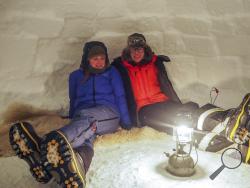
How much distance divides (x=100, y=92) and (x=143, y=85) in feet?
1.42

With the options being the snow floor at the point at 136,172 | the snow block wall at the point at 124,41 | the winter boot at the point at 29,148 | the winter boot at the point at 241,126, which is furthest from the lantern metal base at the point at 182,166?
the snow block wall at the point at 124,41

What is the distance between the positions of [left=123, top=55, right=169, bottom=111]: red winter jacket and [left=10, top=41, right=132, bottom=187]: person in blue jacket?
180 mm

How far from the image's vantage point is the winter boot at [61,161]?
221 centimetres

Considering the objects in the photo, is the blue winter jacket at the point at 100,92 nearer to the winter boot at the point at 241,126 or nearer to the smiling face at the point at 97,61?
the smiling face at the point at 97,61

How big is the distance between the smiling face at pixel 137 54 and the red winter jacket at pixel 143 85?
104 millimetres

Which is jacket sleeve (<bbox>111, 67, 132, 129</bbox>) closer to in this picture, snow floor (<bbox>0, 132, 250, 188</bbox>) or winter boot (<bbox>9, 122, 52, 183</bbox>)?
snow floor (<bbox>0, 132, 250, 188</bbox>)

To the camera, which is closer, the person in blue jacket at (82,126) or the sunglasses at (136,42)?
the person in blue jacket at (82,126)

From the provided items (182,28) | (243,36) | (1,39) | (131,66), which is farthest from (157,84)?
(1,39)

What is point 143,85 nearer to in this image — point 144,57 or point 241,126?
point 144,57

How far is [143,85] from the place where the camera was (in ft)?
11.4

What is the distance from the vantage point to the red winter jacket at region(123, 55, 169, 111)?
3.47 metres

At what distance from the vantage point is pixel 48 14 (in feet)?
11.2

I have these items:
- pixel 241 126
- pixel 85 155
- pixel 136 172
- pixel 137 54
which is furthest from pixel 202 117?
pixel 85 155

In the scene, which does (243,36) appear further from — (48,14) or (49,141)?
(49,141)
